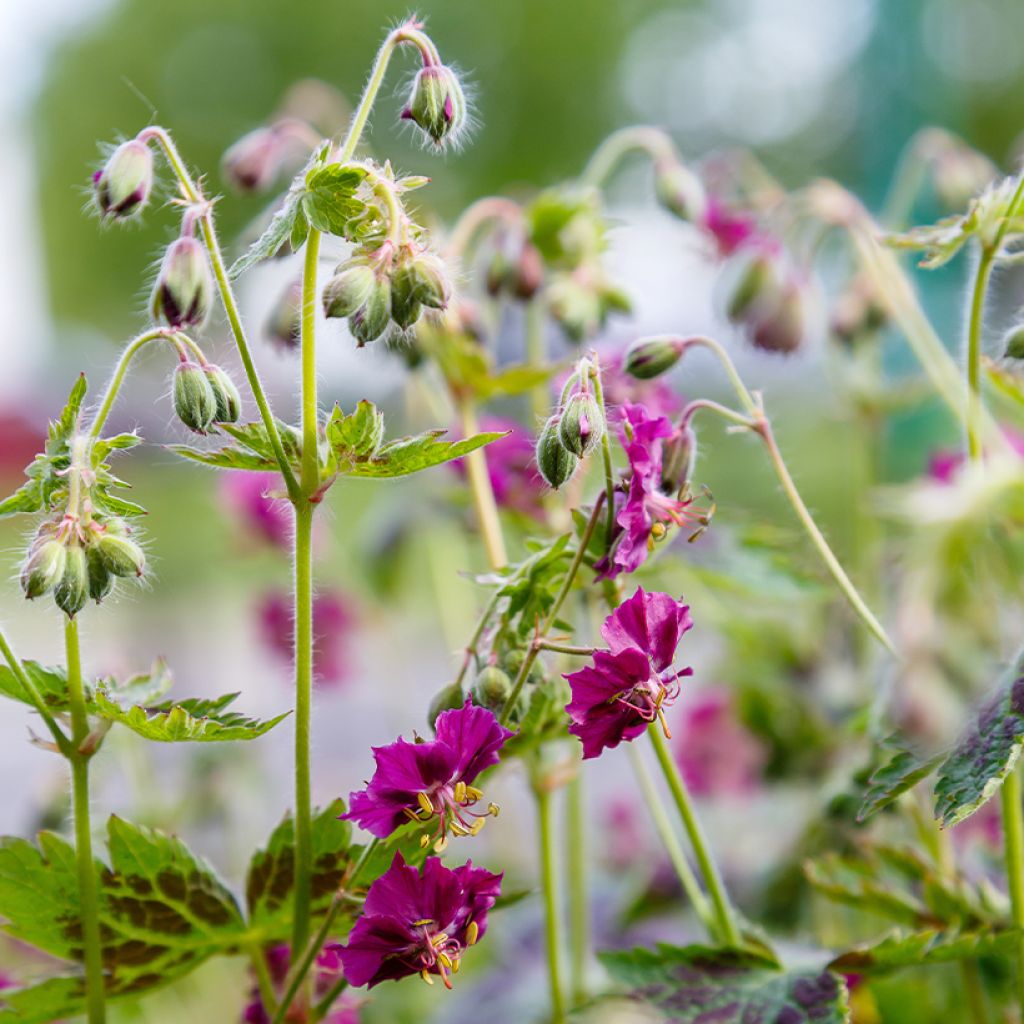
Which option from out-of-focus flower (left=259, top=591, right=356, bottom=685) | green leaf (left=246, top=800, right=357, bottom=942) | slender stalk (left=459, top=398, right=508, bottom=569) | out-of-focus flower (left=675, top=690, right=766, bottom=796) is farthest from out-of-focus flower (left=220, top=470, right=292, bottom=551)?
green leaf (left=246, top=800, right=357, bottom=942)

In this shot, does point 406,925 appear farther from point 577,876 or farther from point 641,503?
point 577,876

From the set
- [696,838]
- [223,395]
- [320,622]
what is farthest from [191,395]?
[320,622]

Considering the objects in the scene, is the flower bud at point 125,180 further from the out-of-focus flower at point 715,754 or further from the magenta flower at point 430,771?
the out-of-focus flower at point 715,754

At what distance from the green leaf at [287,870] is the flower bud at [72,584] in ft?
0.61

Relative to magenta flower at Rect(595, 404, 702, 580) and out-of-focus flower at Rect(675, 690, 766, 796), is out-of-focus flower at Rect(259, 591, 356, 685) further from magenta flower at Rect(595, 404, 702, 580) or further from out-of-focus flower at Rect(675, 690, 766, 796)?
magenta flower at Rect(595, 404, 702, 580)

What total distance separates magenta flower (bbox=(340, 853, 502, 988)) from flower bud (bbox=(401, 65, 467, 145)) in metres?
0.38

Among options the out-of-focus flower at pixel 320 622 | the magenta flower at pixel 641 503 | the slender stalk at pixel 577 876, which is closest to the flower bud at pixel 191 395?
the magenta flower at pixel 641 503

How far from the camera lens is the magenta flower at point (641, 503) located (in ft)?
2.06

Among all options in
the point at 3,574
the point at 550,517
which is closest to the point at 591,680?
the point at 550,517

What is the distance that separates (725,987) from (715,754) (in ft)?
3.14

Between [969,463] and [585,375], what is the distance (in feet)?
0.94

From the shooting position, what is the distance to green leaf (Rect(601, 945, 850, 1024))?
0.71 metres

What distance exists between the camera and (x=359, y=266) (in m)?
0.62

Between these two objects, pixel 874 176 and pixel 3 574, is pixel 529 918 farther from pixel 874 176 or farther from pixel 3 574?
pixel 3 574
